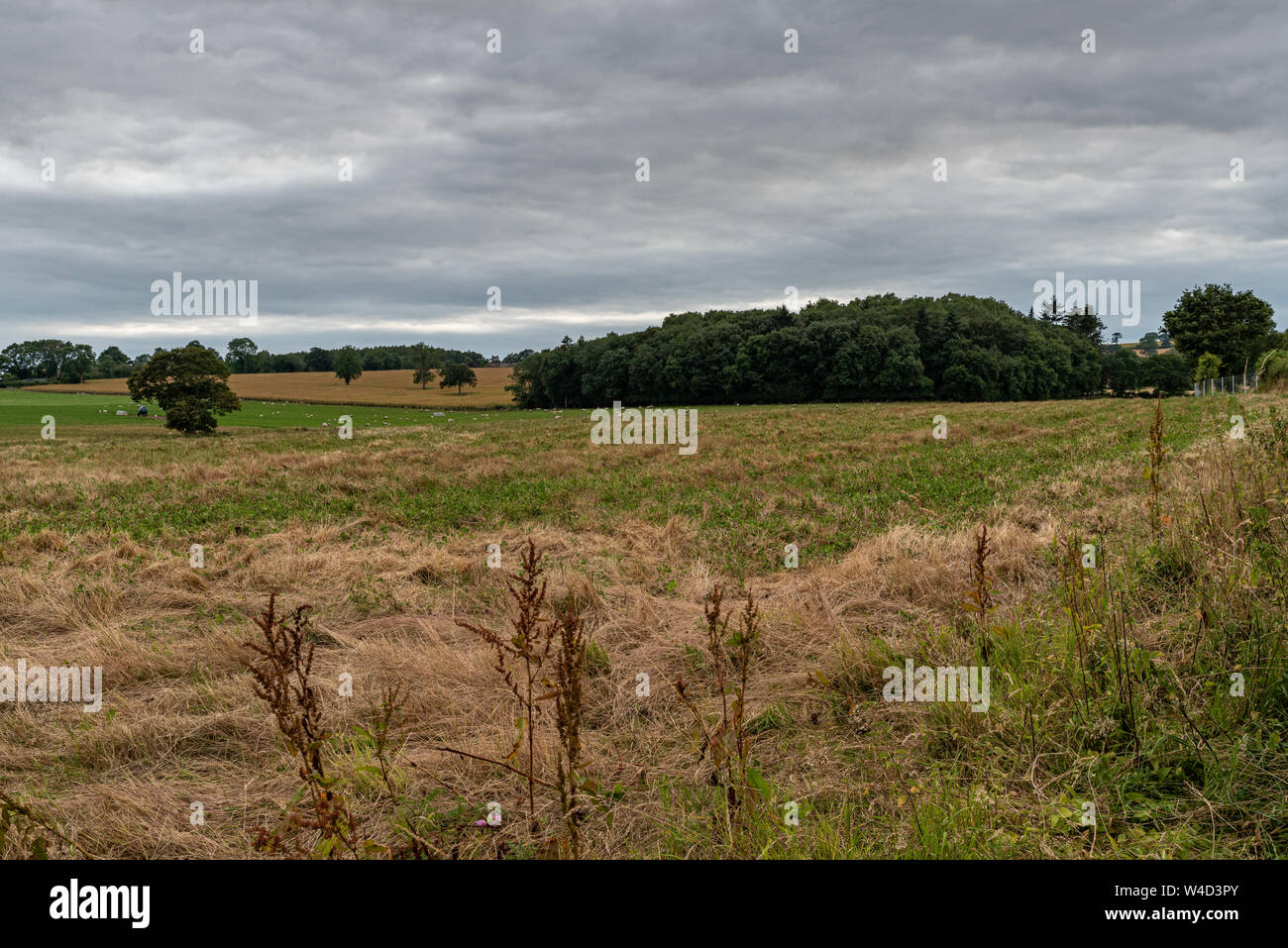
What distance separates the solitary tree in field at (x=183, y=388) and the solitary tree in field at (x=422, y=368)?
2225 inches

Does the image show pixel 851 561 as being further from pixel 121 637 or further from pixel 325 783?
pixel 121 637

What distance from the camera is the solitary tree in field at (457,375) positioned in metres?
96.8

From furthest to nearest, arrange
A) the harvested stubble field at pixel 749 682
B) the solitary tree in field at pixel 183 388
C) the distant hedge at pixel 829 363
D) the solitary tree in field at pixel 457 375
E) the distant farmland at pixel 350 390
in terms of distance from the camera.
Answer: the solitary tree in field at pixel 457 375
the distant hedge at pixel 829 363
the distant farmland at pixel 350 390
the solitary tree in field at pixel 183 388
the harvested stubble field at pixel 749 682

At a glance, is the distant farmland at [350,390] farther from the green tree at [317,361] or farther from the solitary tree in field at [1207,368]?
the solitary tree in field at [1207,368]

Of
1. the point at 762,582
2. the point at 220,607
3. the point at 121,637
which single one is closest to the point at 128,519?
the point at 220,607

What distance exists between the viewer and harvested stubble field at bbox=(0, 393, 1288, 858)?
2973 millimetres

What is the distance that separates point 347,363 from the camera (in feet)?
290

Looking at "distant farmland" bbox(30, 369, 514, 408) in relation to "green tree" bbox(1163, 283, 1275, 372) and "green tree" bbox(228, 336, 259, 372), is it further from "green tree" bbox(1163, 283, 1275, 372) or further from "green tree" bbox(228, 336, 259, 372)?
"green tree" bbox(1163, 283, 1275, 372)

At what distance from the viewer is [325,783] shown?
8.12ft

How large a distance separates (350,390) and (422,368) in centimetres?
1309

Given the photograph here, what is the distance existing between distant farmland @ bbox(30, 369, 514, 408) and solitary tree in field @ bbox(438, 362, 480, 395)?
4.60 ft

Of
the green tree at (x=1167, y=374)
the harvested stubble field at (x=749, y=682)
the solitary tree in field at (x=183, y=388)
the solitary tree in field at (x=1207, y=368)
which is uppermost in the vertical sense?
the green tree at (x=1167, y=374)

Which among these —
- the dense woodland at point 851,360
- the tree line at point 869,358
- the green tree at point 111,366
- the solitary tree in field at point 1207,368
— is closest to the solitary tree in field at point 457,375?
the dense woodland at point 851,360

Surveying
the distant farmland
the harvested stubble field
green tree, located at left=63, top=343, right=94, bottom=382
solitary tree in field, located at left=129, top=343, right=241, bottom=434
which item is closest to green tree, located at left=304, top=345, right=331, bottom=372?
the distant farmland
